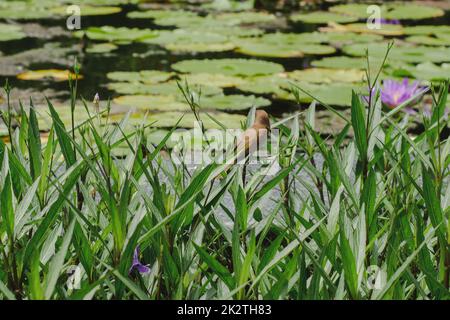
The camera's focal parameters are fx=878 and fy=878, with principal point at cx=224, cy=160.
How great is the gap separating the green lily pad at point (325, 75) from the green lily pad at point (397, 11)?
1501mm

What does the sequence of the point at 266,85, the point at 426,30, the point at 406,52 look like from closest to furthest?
the point at 266,85
the point at 406,52
the point at 426,30

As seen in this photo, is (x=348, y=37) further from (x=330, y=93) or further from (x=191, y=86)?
(x=191, y=86)

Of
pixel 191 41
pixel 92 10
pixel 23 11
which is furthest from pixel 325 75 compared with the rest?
pixel 23 11

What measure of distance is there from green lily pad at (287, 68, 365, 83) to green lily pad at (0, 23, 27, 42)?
1689 millimetres

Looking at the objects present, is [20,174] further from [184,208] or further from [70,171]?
[184,208]

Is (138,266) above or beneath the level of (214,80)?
above

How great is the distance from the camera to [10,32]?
5109mm

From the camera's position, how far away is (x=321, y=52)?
185 inches

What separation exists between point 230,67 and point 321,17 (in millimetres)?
1519

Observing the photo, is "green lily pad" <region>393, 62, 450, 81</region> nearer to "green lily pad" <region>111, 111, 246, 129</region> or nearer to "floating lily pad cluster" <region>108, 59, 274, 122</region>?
"floating lily pad cluster" <region>108, 59, 274, 122</region>

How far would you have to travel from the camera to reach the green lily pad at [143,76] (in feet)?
13.4

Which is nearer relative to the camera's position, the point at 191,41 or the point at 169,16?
the point at 191,41
